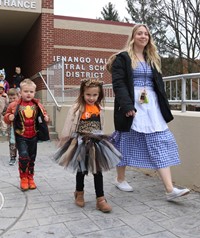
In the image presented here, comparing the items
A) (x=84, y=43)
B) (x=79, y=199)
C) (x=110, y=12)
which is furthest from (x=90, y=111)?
(x=110, y=12)

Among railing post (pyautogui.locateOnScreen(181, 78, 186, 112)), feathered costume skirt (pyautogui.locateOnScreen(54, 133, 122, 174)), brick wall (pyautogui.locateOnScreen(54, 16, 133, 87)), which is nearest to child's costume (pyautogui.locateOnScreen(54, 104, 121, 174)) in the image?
feathered costume skirt (pyautogui.locateOnScreen(54, 133, 122, 174))

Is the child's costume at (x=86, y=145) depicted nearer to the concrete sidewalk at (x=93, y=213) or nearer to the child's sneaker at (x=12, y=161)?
the concrete sidewalk at (x=93, y=213)

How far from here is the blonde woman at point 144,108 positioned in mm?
3846

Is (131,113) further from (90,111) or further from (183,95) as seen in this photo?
(183,95)

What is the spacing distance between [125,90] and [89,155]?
2.69 feet

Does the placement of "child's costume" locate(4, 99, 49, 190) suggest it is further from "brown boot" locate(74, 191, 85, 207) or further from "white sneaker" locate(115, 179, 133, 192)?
"white sneaker" locate(115, 179, 133, 192)

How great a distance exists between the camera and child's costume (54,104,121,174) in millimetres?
3561

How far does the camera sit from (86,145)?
361 cm

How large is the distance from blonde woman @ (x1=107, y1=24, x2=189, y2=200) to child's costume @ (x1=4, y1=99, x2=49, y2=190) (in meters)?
1.17

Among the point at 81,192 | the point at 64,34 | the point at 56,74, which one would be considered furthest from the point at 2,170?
the point at 64,34

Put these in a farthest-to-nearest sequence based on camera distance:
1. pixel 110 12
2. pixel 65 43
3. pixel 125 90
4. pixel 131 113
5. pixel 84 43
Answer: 1. pixel 110 12
2. pixel 84 43
3. pixel 65 43
4. pixel 125 90
5. pixel 131 113

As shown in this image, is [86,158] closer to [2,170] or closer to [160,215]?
[160,215]

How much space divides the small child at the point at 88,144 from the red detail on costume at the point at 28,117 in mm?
944

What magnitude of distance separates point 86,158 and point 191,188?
1.56m
